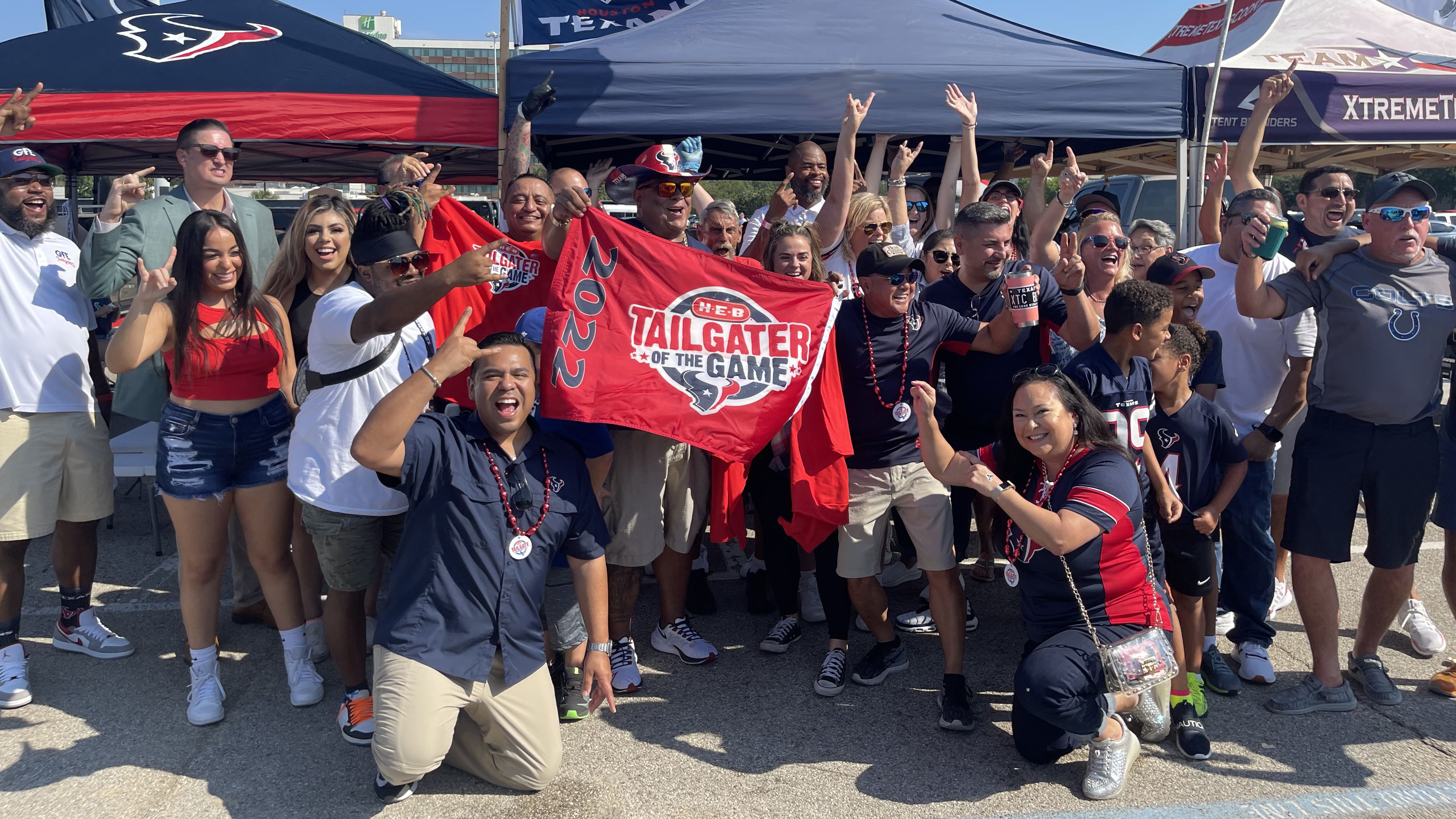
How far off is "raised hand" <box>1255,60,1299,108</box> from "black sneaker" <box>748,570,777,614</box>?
370 cm

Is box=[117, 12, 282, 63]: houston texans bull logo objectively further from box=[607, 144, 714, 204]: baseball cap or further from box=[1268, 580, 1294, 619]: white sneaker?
box=[1268, 580, 1294, 619]: white sneaker

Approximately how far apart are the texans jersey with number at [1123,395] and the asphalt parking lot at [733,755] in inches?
43.2

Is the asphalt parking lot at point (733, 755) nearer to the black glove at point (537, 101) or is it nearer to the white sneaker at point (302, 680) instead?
the white sneaker at point (302, 680)

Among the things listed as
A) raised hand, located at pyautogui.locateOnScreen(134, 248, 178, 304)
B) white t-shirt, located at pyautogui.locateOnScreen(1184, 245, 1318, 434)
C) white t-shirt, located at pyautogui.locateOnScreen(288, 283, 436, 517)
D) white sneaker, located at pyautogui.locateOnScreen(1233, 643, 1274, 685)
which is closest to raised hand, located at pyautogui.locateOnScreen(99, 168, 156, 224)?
raised hand, located at pyautogui.locateOnScreen(134, 248, 178, 304)

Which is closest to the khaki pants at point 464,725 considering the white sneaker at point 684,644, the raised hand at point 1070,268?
the white sneaker at point 684,644

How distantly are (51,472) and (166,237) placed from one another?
1.09m

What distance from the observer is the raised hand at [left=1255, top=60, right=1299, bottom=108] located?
17.5ft

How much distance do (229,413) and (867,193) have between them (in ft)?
10.2

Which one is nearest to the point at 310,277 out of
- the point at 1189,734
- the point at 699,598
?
the point at 699,598

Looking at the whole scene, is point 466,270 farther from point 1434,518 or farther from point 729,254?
point 1434,518

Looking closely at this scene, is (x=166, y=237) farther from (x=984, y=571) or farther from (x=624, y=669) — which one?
(x=984, y=571)

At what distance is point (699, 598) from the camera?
4.85 metres

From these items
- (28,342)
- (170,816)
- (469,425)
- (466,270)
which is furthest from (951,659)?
(28,342)

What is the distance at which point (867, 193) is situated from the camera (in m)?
5.02
